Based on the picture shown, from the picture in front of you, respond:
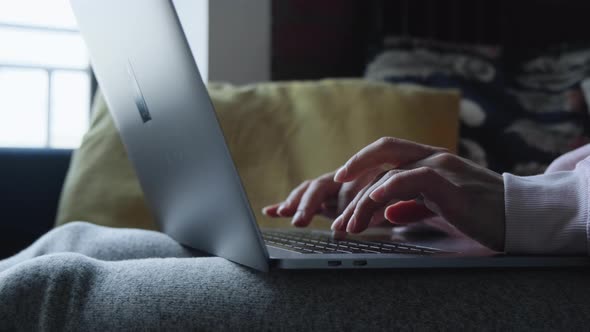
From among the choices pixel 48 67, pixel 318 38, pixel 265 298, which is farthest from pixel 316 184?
pixel 48 67

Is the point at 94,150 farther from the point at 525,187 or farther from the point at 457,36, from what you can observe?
the point at 457,36

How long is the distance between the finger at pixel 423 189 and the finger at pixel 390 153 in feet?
0.30

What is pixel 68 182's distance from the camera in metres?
1.35

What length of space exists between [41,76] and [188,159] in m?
2.07

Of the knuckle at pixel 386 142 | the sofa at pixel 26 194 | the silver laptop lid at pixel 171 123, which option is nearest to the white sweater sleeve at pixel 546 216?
the knuckle at pixel 386 142

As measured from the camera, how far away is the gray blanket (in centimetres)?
40

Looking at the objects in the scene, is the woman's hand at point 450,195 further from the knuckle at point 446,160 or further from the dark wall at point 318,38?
the dark wall at point 318,38

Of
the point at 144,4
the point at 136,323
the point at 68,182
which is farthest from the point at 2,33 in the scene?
the point at 136,323

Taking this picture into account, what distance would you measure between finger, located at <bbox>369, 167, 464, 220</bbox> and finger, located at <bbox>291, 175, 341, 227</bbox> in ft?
0.84

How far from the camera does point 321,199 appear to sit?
811 millimetres

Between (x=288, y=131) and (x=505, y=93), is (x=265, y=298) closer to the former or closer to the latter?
(x=288, y=131)

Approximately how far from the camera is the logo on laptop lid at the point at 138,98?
0.64m

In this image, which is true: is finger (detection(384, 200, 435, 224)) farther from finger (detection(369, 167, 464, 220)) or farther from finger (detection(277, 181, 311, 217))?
finger (detection(277, 181, 311, 217))

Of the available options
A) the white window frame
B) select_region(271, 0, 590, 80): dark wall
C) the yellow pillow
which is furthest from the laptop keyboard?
the white window frame
